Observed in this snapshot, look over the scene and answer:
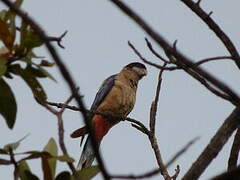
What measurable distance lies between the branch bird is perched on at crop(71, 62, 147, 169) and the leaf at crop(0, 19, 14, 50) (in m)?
3.44

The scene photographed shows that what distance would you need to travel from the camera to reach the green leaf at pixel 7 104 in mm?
1770

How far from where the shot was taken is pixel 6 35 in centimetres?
185

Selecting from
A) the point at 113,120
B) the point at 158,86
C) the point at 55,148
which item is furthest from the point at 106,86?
the point at 55,148

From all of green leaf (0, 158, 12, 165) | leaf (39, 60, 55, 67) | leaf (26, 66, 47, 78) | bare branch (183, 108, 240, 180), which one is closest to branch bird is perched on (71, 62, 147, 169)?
leaf (39, 60, 55, 67)

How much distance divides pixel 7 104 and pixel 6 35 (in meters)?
0.25

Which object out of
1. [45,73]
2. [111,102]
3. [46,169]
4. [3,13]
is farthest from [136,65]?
[46,169]

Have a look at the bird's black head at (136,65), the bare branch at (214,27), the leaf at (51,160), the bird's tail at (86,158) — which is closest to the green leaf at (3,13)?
the leaf at (51,160)

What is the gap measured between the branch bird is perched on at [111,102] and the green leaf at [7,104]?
345cm

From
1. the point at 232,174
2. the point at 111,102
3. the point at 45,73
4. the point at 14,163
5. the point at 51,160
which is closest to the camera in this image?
the point at 232,174

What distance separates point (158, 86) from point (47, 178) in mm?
1045

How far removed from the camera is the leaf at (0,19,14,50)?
1.84 m

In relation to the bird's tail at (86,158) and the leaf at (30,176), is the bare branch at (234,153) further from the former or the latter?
the bird's tail at (86,158)

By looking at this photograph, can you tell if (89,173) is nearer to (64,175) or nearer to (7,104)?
(64,175)

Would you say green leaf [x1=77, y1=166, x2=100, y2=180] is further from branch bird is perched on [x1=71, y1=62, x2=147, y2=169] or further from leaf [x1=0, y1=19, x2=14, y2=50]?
branch bird is perched on [x1=71, y1=62, x2=147, y2=169]
